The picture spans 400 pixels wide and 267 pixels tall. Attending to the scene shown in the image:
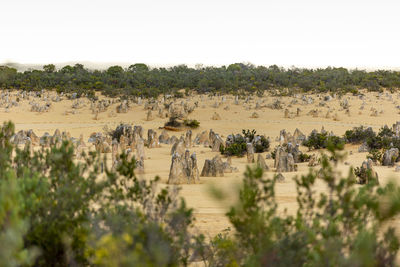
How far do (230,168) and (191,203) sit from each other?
356cm

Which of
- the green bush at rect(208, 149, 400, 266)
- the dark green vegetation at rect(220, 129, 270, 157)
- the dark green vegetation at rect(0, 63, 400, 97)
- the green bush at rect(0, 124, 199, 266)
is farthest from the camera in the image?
the dark green vegetation at rect(0, 63, 400, 97)

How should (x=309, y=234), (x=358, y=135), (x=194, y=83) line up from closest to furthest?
(x=309, y=234) → (x=358, y=135) → (x=194, y=83)

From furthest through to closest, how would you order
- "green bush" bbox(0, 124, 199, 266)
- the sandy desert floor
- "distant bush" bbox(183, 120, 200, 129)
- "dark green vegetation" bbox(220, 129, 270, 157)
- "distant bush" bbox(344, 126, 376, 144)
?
1. "distant bush" bbox(183, 120, 200, 129)
2. the sandy desert floor
3. "distant bush" bbox(344, 126, 376, 144)
4. "dark green vegetation" bbox(220, 129, 270, 157)
5. "green bush" bbox(0, 124, 199, 266)

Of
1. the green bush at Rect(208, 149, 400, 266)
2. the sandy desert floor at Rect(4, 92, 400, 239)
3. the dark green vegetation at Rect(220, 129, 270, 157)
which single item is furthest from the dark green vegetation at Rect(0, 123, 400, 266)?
the dark green vegetation at Rect(220, 129, 270, 157)

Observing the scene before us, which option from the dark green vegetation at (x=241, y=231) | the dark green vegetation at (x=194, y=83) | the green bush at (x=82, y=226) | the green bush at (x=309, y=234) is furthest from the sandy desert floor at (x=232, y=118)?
the green bush at (x=309, y=234)

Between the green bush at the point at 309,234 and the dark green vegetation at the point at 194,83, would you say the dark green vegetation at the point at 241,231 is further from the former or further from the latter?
the dark green vegetation at the point at 194,83

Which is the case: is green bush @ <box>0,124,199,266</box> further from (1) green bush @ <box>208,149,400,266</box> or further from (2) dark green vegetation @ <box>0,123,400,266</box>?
(1) green bush @ <box>208,149,400,266</box>

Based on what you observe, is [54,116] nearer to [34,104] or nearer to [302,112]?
[34,104]

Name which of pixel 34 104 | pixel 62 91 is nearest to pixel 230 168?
pixel 34 104

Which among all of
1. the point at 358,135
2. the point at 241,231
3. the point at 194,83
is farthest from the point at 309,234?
the point at 194,83

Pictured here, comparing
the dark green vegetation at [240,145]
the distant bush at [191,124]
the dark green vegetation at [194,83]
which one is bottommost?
the dark green vegetation at [240,145]

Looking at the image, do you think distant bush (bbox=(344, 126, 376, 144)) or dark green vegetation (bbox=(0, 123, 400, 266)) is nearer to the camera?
dark green vegetation (bbox=(0, 123, 400, 266))

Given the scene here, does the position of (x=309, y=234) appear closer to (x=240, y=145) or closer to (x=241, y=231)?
(x=241, y=231)

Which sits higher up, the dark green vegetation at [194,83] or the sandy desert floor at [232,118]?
the dark green vegetation at [194,83]
